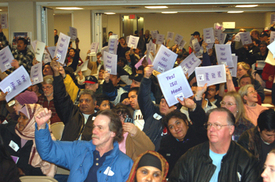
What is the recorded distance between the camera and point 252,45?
971 cm

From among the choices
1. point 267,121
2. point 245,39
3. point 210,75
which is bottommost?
point 267,121

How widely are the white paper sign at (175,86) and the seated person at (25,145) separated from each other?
140 cm

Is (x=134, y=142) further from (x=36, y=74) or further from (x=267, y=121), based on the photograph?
(x=36, y=74)

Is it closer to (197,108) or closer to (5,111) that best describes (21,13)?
(5,111)

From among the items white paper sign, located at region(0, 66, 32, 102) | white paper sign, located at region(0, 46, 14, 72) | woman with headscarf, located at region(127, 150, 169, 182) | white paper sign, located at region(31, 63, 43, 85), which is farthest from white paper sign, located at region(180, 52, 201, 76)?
woman with headscarf, located at region(127, 150, 169, 182)

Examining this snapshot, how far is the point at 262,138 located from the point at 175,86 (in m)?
1.09

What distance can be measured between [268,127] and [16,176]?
228 cm

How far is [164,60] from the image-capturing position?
13.8ft

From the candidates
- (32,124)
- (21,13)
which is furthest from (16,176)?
(21,13)

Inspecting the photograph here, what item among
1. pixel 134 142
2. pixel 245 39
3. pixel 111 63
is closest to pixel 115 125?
pixel 134 142

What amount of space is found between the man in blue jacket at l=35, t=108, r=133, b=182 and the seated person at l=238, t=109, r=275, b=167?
120 centimetres

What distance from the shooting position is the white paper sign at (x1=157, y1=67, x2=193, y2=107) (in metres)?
3.61

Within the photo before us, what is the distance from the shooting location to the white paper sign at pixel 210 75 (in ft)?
13.5

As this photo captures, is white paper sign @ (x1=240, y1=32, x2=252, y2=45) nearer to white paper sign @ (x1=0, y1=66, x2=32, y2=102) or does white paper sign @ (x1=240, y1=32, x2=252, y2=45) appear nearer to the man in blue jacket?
white paper sign @ (x1=0, y1=66, x2=32, y2=102)
